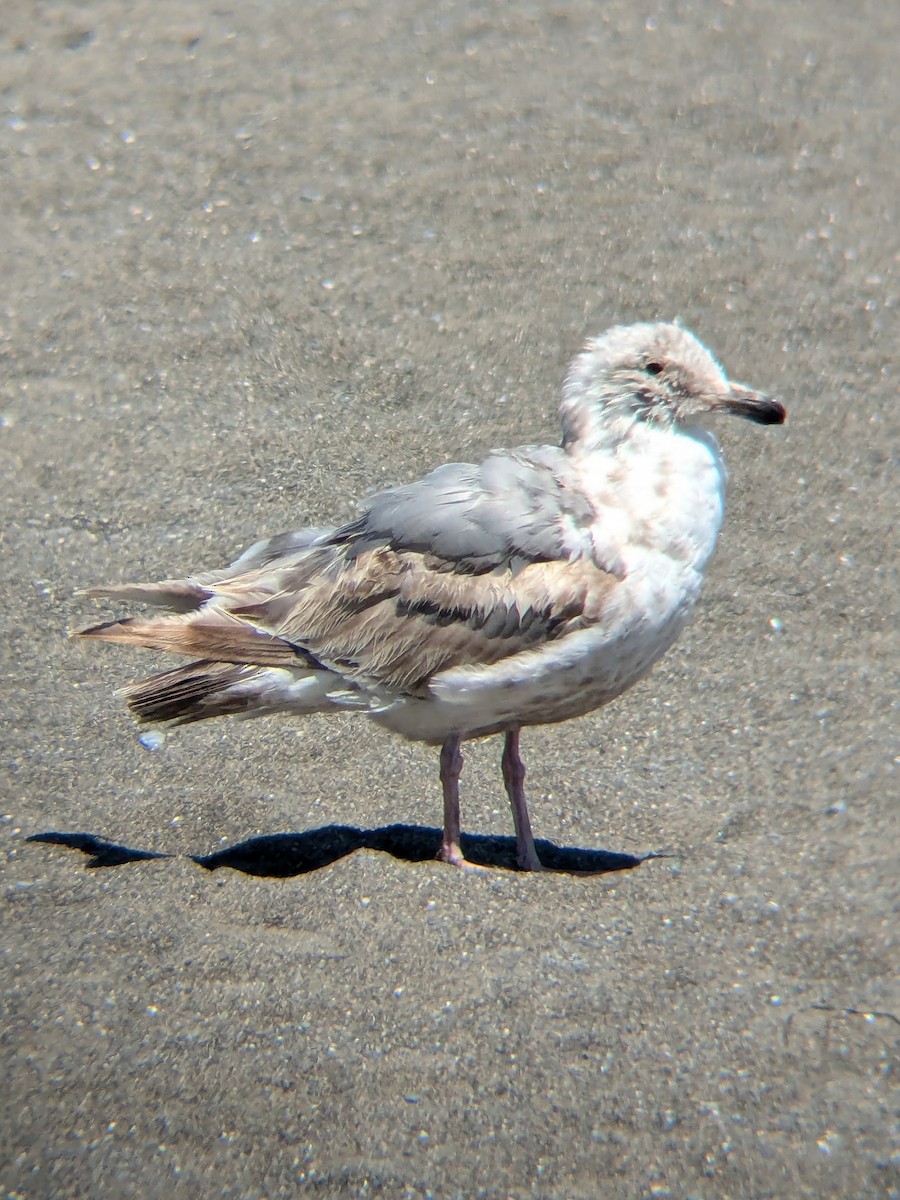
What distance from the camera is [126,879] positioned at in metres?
4.17

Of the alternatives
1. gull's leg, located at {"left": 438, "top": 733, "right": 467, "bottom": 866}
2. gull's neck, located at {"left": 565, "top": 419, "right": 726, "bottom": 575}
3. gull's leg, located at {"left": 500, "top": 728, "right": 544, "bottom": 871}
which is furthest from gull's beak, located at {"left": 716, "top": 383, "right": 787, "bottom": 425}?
gull's leg, located at {"left": 438, "top": 733, "right": 467, "bottom": 866}

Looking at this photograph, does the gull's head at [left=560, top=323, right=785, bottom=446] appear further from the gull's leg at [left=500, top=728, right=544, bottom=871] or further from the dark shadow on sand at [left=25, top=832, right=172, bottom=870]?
the dark shadow on sand at [left=25, top=832, right=172, bottom=870]

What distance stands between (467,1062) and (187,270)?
489 cm

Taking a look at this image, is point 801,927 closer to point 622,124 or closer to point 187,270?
point 187,270

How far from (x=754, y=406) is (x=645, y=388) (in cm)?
36

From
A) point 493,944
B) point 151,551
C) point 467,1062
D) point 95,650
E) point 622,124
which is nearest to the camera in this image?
point 467,1062

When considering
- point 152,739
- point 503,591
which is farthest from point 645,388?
point 152,739

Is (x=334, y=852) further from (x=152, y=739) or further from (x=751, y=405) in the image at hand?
(x=751, y=405)

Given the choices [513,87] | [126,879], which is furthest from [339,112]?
[126,879]

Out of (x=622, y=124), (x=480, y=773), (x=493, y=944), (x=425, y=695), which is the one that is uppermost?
(x=622, y=124)

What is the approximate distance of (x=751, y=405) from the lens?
4328mm

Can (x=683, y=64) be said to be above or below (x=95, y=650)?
above

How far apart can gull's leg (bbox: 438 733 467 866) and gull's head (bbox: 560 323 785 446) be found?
1051mm

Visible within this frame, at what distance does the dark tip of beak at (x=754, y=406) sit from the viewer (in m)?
4.31
